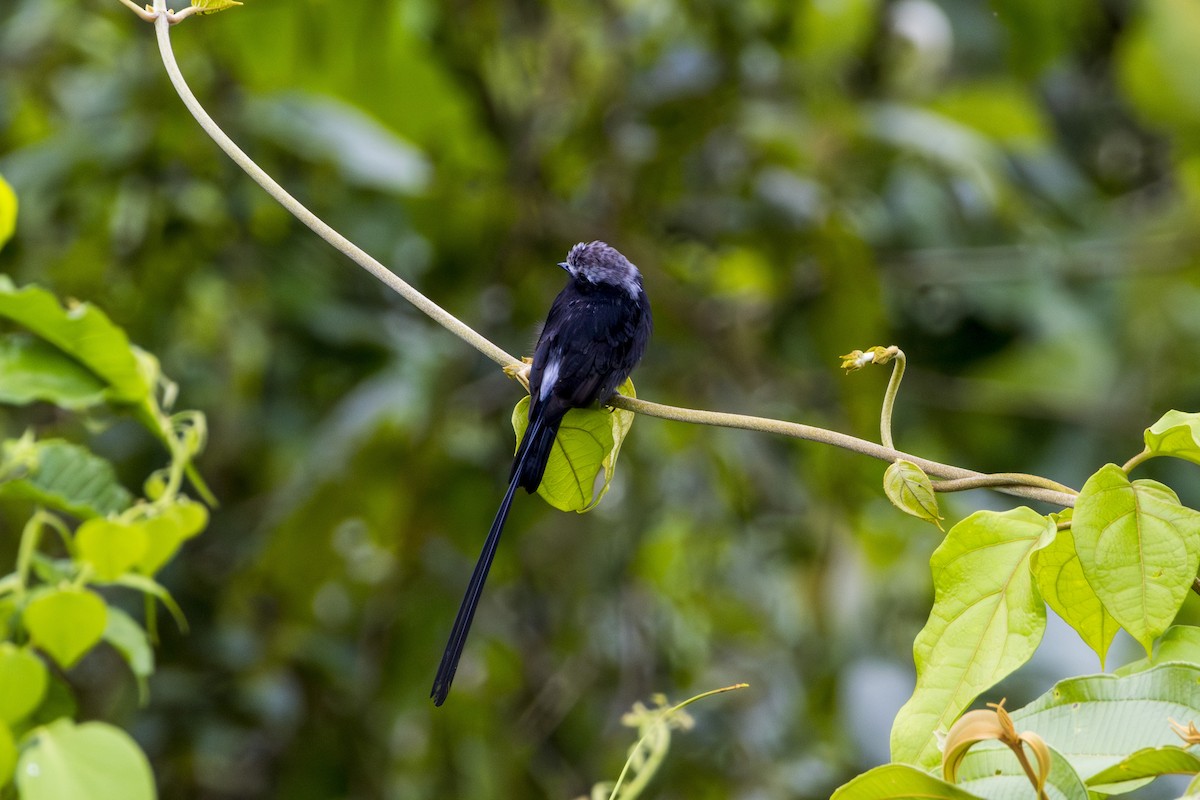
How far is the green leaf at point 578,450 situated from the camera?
5.10 feet

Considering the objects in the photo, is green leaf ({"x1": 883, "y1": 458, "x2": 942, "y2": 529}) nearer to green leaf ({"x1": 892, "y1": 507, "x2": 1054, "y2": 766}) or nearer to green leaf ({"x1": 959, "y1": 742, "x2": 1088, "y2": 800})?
green leaf ({"x1": 892, "y1": 507, "x2": 1054, "y2": 766})

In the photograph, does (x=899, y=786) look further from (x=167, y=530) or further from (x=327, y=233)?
(x=167, y=530)

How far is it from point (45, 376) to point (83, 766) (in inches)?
21.2

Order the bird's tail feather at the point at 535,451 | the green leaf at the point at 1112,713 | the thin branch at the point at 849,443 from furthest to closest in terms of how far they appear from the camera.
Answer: the bird's tail feather at the point at 535,451 < the thin branch at the point at 849,443 < the green leaf at the point at 1112,713

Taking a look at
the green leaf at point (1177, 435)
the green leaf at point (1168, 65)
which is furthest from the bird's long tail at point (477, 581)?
the green leaf at point (1168, 65)

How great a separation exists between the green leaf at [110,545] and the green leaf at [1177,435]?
1012 millimetres

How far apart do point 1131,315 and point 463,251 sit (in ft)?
7.36

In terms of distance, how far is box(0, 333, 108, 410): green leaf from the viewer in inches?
58.1

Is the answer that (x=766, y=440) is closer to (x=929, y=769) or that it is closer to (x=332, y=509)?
(x=332, y=509)

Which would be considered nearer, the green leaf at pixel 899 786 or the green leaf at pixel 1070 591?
the green leaf at pixel 899 786

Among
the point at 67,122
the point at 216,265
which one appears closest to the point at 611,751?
the point at 216,265

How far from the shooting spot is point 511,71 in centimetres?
453

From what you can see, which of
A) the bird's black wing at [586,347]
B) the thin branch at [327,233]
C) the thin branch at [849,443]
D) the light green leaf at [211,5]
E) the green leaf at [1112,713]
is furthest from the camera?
the bird's black wing at [586,347]

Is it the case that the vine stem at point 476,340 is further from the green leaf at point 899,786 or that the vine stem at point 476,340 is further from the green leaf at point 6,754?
the green leaf at point 6,754
